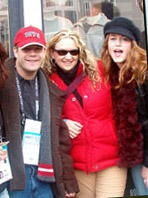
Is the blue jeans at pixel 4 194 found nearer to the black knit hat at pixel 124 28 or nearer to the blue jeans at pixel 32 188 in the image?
the blue jeans at pixel 32 188

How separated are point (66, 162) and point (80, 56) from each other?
725 millimetres

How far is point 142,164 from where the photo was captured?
2809 mm

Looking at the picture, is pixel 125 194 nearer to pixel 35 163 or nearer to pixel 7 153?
pixel 35 163

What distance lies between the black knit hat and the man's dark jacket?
2.00ft

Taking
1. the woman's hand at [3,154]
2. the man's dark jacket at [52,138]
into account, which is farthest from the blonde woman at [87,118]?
the woman's hand at [3,154]

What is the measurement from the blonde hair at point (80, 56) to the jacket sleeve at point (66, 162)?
0.41m

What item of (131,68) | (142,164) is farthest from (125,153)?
(131,68)

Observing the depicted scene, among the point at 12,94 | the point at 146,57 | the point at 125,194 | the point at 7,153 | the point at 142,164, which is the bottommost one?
the point at 125,194

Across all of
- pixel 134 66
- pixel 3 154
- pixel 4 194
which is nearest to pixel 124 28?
pixel 134 66

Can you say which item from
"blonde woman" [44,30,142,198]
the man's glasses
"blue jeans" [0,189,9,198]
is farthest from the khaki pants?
the man's glasses

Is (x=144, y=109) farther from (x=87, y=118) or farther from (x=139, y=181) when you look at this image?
(x=139, y=181)

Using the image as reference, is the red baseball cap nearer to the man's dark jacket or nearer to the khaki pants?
the man's dark jacket

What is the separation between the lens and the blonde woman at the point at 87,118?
270 cm

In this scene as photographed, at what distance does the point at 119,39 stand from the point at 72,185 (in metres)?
1.06
